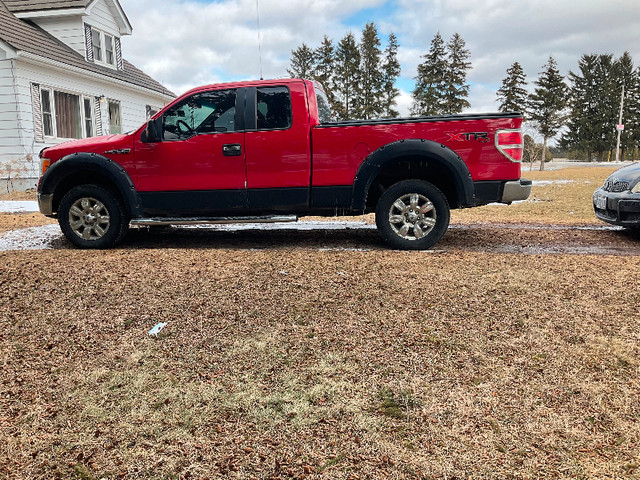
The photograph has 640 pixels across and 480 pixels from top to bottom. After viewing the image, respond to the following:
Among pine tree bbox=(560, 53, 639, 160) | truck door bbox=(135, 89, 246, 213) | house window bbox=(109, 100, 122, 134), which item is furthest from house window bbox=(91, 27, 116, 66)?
pine tree bbox=(560, 53, 639, 160)

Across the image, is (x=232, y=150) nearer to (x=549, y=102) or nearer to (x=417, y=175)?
(x=417, y=175)

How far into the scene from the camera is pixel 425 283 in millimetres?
4375

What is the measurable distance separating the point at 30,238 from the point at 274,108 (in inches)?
171

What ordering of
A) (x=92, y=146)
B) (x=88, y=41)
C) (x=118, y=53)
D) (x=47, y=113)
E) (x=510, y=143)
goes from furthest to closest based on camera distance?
(x=118, y=53) < (x=88, y=41) < (x=47, y=113) < (x=92, y=146) < (x=510, y=143)

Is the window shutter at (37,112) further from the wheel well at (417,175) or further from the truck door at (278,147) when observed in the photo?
the wheel well at (417,175)

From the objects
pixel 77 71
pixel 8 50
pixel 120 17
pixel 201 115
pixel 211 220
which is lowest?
pixel 211 220

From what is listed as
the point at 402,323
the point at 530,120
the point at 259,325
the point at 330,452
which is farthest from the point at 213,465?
the point at 530,120

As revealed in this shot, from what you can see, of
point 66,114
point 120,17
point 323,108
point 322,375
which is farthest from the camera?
point 120,17

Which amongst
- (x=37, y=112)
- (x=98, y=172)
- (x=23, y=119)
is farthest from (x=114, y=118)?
(x=98, y=172)

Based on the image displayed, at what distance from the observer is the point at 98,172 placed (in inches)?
245

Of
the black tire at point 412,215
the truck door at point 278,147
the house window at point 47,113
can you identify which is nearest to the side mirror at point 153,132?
the truck door at point 278,147

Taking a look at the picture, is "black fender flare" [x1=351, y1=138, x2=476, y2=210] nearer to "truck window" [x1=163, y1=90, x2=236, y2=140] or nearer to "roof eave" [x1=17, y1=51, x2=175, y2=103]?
"truck window" [x1=163, y1=90, x2=236, y2=140]

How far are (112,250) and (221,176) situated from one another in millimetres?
1713

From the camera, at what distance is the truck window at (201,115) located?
6059 mm
